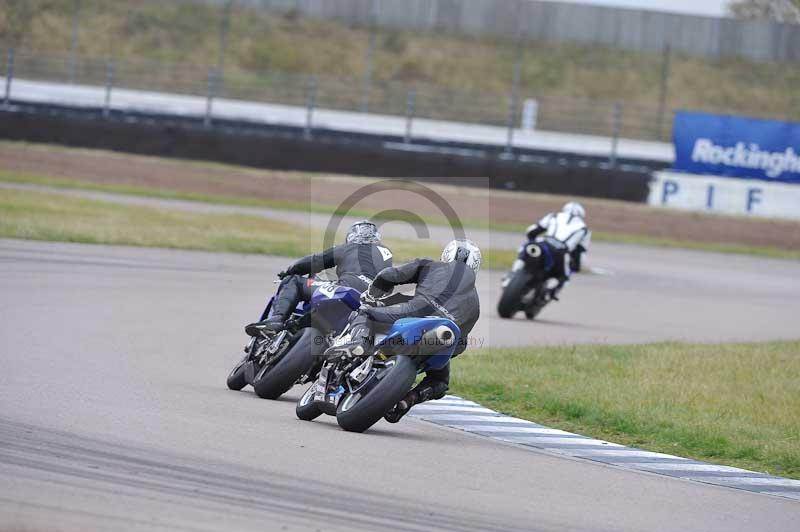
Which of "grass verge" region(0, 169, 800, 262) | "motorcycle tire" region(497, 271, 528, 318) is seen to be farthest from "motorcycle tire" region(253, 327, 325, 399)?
"grass verge" region(0, 169, 800, 262)

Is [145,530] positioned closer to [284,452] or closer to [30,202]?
[284,452]

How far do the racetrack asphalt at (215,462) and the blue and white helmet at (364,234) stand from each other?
127cm

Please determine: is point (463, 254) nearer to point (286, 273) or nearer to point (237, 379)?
point (286, 273)

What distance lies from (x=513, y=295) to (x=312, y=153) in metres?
15.8

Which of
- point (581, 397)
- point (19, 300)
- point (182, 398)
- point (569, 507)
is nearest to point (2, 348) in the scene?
point (182, 398)

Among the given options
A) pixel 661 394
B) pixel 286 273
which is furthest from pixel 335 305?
pixel 661 394

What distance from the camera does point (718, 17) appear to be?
4775 cm

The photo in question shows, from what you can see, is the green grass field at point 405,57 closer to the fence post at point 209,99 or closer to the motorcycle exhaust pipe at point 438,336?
the fence post at point 209,99

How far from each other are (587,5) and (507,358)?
3765cm

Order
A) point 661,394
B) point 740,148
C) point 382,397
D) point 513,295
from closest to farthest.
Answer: point 382,397
point 661,394
point 513,295
point 740,148

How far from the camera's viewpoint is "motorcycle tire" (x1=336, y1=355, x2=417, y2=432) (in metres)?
8.44

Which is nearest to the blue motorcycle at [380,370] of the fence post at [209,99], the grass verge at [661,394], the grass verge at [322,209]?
the grass verge at [661,394]

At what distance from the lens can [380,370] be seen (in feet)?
28.3

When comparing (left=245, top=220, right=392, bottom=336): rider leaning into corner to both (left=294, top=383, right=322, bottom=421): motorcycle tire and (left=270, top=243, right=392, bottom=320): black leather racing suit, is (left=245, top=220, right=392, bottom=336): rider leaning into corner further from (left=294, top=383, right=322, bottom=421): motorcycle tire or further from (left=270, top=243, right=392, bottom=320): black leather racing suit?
(left=294, top=383, right=322, bottom=421): motorcycle tire
